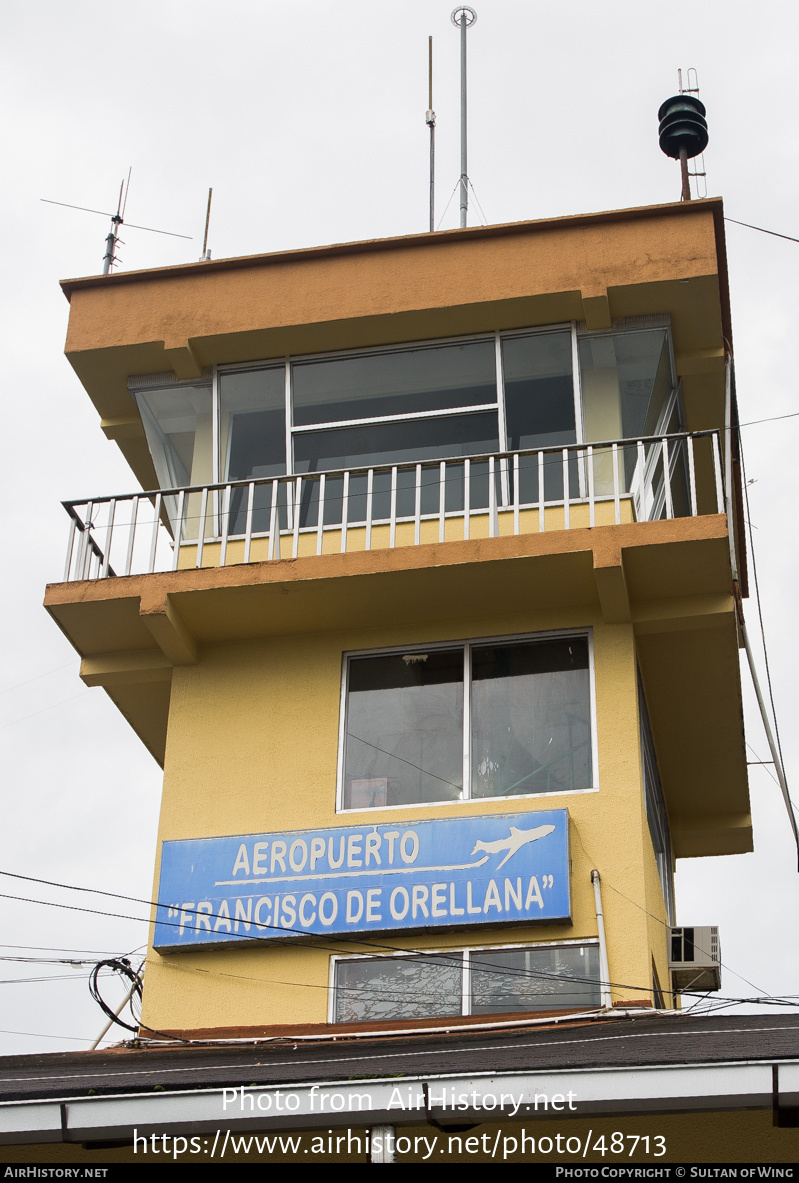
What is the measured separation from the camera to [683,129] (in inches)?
615

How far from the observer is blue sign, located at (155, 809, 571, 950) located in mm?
11633

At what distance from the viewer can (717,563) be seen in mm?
12594

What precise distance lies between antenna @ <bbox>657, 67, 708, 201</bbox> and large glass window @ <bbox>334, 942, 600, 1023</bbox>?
29.1 feet

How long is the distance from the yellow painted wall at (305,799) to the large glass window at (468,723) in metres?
0.16

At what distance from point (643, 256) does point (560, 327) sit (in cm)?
108

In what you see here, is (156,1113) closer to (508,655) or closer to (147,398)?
(508,655)

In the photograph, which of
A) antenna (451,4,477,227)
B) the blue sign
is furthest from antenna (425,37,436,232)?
the blue sign

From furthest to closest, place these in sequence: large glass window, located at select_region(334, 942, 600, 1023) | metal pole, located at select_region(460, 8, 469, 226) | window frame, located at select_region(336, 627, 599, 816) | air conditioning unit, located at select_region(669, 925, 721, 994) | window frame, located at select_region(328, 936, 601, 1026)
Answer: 1. metal pole, located at select_region(460, 8, 469, 226)
2. air conditioning unit, located at select_region(669, 925, 721, 994)
3. window frame, located at select_region(336, 627, 599, 816)
4. window frame, located at select_region(328, 936, 601, 1026)
5. large glass window, located at select_region(334, 942, 600, 1023)

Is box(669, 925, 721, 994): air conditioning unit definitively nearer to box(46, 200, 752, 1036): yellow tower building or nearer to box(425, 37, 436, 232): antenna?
box(46, 200, 752, 1036): yellow tower building

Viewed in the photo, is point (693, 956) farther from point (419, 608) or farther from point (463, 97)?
point (463, 97)

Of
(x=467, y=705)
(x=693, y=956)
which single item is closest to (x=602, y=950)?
(x=467, y=705)

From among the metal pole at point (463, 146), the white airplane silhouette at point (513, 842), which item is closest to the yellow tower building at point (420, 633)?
the white airplane silhouette at point (513, 842)

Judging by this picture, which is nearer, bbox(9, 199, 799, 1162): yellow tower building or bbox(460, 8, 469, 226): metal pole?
bbox(9, 199, 799, 1162): yellow tower building

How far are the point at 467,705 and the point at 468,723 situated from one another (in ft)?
0.64
